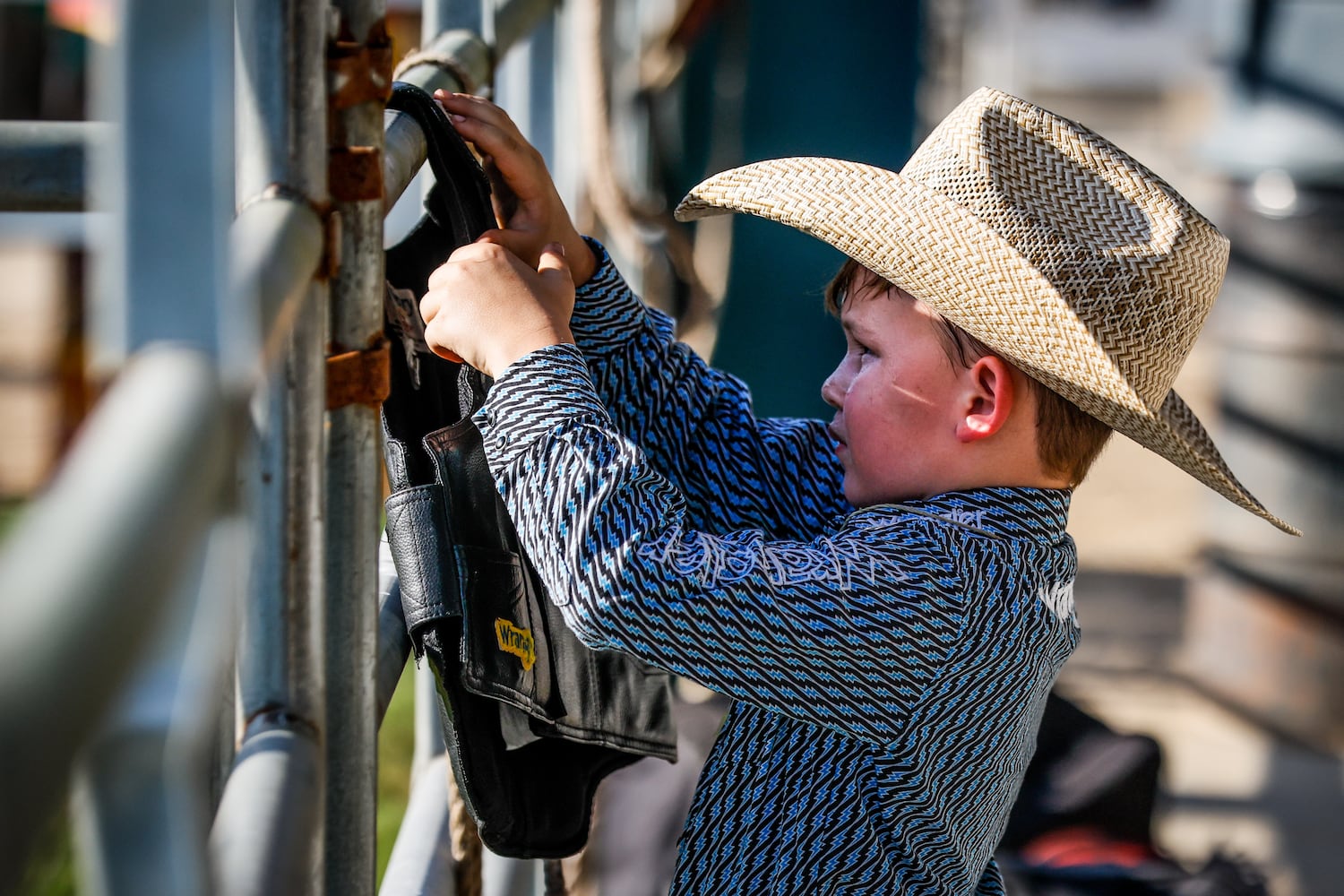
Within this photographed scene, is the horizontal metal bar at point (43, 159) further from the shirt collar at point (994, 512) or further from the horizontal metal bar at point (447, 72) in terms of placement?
the shirt collar at point (994, 512)

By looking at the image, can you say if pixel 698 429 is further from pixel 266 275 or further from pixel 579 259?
pixel 266 275

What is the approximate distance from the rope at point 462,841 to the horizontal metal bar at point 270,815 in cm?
42

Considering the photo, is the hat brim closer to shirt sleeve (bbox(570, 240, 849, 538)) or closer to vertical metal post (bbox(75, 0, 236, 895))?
shirt sleeve (bbox(570, 240, 849, 538))

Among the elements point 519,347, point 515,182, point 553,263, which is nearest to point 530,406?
point 519,347

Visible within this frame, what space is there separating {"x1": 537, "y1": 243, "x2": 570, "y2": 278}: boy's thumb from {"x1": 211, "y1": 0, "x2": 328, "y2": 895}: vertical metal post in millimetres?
271

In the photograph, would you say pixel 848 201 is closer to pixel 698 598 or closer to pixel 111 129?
pixel 698 598

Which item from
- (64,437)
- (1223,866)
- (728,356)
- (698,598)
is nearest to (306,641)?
(698,598)

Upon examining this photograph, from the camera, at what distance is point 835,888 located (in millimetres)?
1078

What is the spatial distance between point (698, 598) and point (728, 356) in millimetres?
1931

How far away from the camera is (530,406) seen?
91cm

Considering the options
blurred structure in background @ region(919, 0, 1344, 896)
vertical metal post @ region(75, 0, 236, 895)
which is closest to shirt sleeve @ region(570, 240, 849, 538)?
vertical metal post @ region(75, 0, 236, 895)

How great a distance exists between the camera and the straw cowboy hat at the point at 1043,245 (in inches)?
41.3

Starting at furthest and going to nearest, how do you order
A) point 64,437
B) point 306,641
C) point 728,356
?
point 64,437
point 728,356
point 306,641

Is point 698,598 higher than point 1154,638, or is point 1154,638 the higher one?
point 698,598
